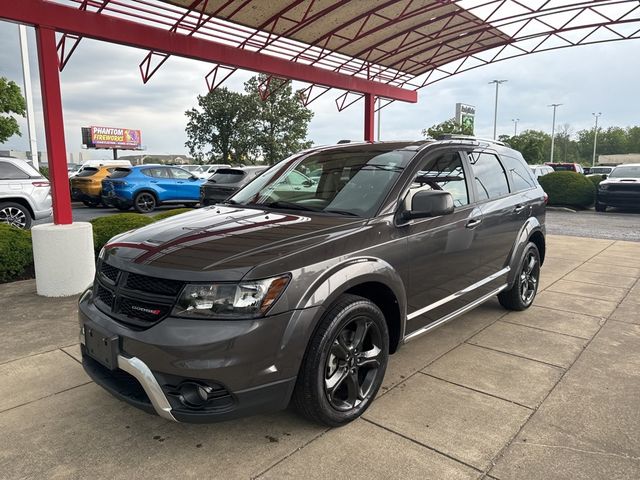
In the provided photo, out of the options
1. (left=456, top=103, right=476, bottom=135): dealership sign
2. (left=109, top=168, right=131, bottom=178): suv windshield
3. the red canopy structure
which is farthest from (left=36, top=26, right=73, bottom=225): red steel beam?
(left=456, top=103, right=476, bottom=135): dealership sign

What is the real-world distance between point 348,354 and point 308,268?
0.64m

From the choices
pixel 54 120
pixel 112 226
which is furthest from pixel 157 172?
pixel 54 120

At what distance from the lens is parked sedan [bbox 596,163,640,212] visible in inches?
605

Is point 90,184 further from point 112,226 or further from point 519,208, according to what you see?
point 519,208

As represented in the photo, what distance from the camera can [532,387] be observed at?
11.1 ft

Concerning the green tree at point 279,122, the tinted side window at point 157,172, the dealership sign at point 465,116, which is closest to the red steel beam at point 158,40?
the tinted side window at point 157,172

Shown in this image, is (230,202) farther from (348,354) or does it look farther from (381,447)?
(381,447)

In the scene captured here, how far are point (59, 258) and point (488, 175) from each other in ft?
15.8

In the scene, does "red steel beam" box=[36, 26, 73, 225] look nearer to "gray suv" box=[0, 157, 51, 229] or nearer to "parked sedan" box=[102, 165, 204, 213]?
"gray suv" box=[0, 157, 51, 229]

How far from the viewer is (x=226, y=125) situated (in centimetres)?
4341

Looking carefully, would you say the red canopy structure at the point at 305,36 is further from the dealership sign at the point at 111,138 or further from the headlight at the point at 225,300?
the dealership sign at the point at 111,138

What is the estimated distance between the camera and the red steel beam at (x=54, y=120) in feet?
18.3

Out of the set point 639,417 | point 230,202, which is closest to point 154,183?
point 230,202

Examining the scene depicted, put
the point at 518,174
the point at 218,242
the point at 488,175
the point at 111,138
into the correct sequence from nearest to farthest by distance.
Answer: the point at 218,242 < the point at 488,175 < the point at 518,174 < the point at 111,138
